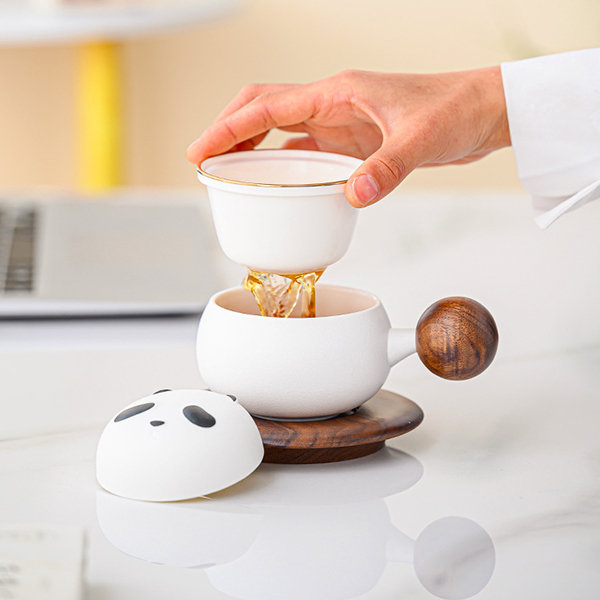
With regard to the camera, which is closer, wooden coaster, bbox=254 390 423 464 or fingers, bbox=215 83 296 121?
wooden coaster, bbox=254 390 423 464

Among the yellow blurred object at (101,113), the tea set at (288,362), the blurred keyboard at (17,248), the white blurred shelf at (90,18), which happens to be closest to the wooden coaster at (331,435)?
the tea set at (288,362)

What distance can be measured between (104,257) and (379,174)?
1.71 feet

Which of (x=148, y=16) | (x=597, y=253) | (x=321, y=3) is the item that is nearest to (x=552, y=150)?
(x=597, y=253)

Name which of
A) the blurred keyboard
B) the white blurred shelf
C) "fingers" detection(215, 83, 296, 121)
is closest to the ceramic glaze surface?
"fingers" detection(215, 83, 296, 121)

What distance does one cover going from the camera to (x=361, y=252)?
3.71 feet

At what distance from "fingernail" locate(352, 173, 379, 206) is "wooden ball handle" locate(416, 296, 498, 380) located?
0.08 m

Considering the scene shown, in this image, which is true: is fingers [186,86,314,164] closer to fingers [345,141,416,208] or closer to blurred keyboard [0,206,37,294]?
fingers [345,141,416,208]

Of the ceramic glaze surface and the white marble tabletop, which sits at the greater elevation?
the ceramic glaze surface

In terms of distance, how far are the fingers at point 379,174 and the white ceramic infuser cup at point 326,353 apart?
0.25ft

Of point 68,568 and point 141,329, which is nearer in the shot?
point 68,568

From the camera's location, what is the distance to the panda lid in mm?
531

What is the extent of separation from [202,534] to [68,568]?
0.35 ft

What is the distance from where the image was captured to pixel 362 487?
1.90 ft

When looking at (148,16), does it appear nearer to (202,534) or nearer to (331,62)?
(331,62)
